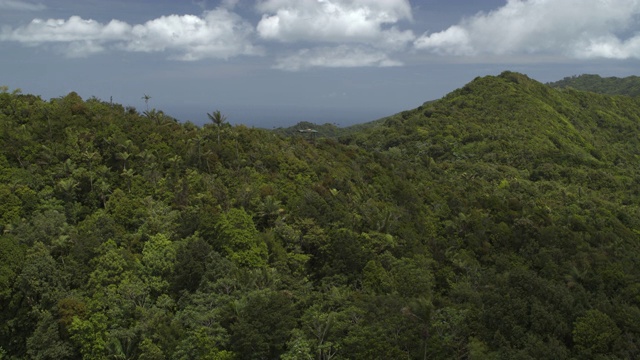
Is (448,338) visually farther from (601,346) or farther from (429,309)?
(601,346)

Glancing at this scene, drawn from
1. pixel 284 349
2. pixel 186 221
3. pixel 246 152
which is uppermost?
pixel 246 152

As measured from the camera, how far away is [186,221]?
108 ft

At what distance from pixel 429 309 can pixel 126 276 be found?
16800mm

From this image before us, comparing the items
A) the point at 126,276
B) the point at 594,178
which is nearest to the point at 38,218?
the point at 126,276

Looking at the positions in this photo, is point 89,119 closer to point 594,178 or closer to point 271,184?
point 271,184

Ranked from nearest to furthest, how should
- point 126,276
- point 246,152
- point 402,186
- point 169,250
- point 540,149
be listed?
point 126,276 < point 169,250 < point 246,152 < point 402,186 < point 540,149

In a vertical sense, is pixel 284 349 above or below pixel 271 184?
below

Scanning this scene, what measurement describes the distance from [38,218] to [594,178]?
77.4 m

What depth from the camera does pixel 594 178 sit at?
252 feet

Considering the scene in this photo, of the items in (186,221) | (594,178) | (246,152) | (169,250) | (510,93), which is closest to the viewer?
(169,250)

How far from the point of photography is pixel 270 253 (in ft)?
104

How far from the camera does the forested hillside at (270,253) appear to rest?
23.2 meters

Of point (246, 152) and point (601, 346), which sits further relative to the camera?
Result: point (246, 152)

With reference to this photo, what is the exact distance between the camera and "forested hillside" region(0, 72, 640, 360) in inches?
915
